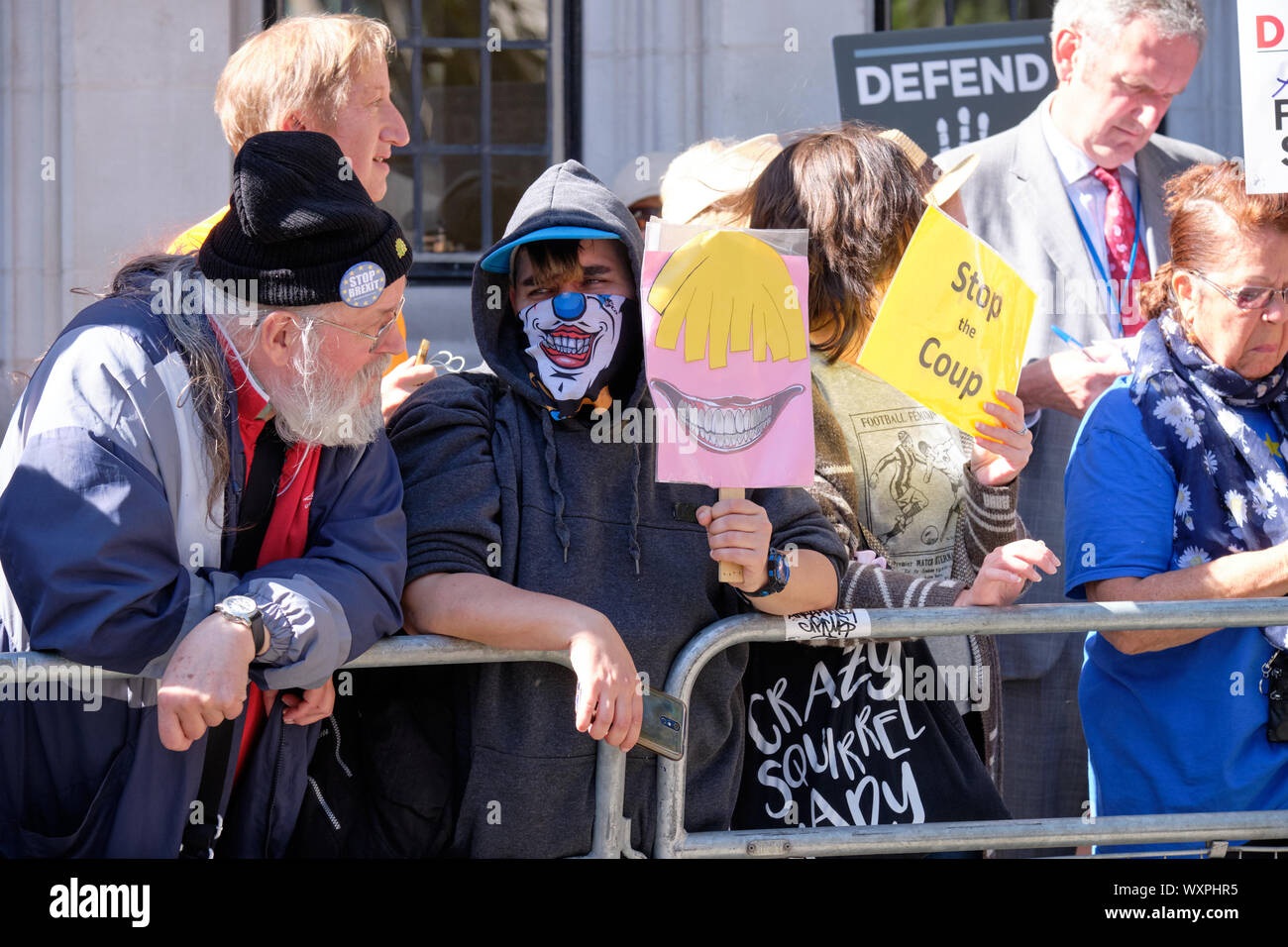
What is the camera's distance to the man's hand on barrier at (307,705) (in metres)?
2.51

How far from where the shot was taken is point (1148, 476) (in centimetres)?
303

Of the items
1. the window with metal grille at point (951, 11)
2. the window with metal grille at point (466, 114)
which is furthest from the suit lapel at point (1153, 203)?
the window with metal grille at point (466, 114)

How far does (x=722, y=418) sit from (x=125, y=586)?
102 centimetres

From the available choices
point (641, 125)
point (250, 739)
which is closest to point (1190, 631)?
point (250, 739)

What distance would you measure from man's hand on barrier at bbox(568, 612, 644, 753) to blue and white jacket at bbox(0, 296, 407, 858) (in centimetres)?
32

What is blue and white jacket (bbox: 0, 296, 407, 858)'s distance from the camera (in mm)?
2264

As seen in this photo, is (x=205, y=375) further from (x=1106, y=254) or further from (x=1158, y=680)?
(x=1106, y=254)

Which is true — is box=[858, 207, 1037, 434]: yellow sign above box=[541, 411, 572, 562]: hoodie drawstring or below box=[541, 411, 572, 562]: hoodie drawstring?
above

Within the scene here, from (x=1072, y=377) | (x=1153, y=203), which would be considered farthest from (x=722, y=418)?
(x=1153, y=203)

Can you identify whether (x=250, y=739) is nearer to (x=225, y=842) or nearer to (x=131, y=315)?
(x=225, y=842)

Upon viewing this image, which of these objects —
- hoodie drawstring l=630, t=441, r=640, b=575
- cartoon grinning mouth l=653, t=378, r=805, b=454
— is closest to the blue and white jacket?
hoodie drawstring l=630, t=441, r=640, b=575
